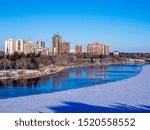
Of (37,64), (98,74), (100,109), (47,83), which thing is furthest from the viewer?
(37,64)

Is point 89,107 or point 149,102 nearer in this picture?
point 89,107

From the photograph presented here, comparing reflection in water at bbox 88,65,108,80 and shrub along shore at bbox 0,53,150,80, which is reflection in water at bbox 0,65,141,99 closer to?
reflection in water at bbox 88,65,108,80

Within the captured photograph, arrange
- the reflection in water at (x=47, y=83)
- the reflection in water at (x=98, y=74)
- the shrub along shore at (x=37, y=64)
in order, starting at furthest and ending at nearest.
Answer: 1. the shrub along shore at (x=37, y=64)
2. the reflection in water at (x=98, y=74)
3. the reflection in water at (x=47, y=83)

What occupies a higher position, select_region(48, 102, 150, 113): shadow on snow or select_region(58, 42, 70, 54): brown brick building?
select_region(58, 42, 70, 54): brown brick building

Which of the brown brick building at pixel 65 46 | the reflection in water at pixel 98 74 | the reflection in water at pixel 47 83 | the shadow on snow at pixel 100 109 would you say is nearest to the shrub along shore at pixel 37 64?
the reflection in water at pixel 98 74

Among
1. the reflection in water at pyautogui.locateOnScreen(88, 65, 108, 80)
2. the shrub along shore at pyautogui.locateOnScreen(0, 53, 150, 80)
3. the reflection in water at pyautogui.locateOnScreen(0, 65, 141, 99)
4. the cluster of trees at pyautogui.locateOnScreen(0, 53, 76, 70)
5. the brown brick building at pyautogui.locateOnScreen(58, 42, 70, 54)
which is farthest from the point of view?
the cluster of trees at pyautogui.locateOnScreen(0, 53, 76, 70)

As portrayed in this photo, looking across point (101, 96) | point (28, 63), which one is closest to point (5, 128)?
point (101, 96)

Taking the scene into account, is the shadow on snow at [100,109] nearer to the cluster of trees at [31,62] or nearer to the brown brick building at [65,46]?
the brown brick building at [65,46]

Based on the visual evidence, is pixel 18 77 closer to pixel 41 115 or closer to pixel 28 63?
pixel 28 63

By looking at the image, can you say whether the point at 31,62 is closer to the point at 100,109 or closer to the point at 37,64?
the point at 37,64

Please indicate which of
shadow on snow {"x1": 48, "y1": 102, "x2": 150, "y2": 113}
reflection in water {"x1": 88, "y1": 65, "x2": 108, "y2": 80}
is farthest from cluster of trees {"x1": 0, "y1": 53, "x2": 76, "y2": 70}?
shadow on snow {"x1": 48, "y1": 102, "x2": 150, "y2": 113}

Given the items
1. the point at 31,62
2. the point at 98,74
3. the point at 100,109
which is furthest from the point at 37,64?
the point at 100,109
